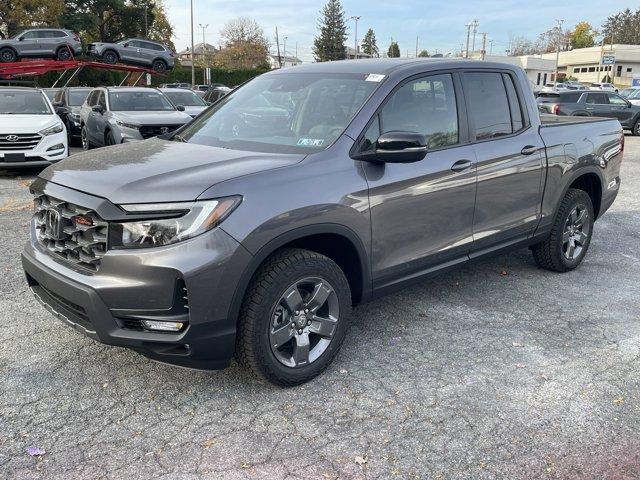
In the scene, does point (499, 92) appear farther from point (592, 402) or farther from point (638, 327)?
point (592, 402)

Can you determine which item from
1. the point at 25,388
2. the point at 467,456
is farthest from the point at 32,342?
the point at 467,456

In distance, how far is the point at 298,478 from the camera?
8.61ft

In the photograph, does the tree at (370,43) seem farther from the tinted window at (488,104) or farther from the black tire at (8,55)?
the tinted window at (488,104)

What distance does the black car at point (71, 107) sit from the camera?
51.2 feet

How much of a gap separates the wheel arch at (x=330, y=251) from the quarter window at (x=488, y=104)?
4.84 feet

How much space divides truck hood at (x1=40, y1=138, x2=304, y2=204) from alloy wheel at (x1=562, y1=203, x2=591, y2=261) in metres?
3.21

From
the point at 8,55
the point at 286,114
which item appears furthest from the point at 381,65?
the point at 8,55

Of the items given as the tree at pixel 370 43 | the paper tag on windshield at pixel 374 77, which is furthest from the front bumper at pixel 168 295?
the tree at pixel 370 43

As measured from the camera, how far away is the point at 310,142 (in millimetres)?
3604

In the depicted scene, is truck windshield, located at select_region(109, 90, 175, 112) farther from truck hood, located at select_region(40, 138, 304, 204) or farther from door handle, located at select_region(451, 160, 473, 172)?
door handle, located at select_region(451, 160, 473, 172)

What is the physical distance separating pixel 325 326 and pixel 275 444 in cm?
79

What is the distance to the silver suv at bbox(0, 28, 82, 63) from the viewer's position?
25891 millimetres

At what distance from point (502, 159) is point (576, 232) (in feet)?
5.41

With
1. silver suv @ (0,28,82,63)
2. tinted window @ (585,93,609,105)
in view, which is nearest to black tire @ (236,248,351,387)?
tinted window @ (585,93,609,105)
